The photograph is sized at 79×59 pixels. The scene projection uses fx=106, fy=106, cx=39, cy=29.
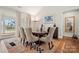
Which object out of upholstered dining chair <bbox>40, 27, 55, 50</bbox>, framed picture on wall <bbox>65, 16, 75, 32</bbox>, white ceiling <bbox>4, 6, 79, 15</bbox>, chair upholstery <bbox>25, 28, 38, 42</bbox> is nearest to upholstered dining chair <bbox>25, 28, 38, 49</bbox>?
chair upholstery <bbox>25, 28, 38, 42</bbox>

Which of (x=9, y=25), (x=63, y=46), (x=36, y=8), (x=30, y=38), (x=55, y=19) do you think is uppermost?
(x=36, y=8)

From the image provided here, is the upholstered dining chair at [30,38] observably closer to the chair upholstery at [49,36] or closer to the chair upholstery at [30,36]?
the chair upholstery at [30,36]

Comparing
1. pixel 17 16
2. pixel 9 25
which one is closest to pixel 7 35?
pixel 9 25

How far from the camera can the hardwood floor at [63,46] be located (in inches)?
84.0

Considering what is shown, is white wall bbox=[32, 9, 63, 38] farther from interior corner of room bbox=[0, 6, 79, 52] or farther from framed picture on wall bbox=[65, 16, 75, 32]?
framed picture on wall bbox=[65, 16, 75, 32]

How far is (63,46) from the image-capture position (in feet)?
7.08

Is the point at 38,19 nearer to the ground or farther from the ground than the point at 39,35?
farther from the ground

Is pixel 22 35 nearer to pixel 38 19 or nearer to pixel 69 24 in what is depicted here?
pixel 38 19

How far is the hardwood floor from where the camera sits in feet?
7.00

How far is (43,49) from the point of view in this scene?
7.13 ft

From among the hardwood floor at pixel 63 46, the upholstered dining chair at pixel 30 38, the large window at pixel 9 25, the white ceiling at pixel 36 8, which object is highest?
the white ceiling at pixel 36 8

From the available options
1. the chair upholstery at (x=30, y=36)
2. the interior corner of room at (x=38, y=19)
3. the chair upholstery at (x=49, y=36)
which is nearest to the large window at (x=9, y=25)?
the interior corner of room at (x=38, y=19)

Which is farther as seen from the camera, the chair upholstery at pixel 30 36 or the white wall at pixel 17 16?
the chair upholstery at pixel 30 36

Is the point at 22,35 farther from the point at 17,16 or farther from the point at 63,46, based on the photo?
the point at 63,46
